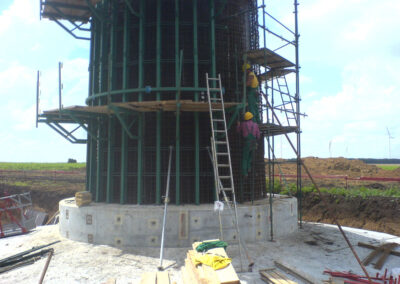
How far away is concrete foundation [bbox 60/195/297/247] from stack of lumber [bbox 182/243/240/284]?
127 inches

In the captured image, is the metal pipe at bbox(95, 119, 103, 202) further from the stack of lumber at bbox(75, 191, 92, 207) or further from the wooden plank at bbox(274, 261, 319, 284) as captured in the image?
the wooden plank at bbox(274, 261, 319, 284)

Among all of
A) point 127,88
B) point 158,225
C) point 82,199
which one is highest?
point 127,88

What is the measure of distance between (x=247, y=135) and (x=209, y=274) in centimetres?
718

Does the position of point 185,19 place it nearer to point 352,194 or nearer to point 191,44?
point 191,44

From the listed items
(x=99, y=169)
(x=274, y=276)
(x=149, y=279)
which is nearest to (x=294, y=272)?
(x=274, y=276)

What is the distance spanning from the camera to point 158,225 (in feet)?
36.0

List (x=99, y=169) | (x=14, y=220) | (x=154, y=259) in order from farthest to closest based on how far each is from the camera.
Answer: (x=14, y=220) → (x=99, y=169) → (x=154, y=259)

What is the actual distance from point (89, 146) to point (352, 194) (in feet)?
59.8

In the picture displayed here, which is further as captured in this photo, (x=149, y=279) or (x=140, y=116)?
(x=140, y=116)

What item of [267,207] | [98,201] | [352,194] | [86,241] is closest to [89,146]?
[98,201]

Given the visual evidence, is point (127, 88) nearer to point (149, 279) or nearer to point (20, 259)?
point (20, 259)

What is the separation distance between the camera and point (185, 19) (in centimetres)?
1353

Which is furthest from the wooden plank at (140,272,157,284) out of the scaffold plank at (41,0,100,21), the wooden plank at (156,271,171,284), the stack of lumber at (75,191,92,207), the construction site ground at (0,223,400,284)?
the scaffold plank at (41,0,100,21)

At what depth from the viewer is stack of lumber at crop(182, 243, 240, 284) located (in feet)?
19.2
